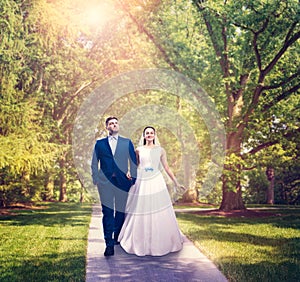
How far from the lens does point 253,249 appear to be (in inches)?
380

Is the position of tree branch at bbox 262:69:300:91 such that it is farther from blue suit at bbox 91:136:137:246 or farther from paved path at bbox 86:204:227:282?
blue suit at bbox 91:136:137:246

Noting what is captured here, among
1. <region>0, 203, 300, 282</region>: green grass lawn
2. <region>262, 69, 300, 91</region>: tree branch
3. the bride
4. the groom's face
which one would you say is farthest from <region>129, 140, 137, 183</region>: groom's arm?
<region>262, 69, 300, 91</region>: tree branch

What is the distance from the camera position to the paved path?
6.65 m

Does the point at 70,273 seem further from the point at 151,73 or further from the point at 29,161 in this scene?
the point at 151,73

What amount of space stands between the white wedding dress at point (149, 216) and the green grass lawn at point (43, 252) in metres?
1.00

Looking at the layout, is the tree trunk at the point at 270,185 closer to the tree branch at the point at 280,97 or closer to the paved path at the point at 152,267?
the tree branch at the point at 280,97

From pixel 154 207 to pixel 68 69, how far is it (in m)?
20.9

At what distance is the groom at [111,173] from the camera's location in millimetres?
8492

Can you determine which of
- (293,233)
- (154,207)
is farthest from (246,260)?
(293,233)

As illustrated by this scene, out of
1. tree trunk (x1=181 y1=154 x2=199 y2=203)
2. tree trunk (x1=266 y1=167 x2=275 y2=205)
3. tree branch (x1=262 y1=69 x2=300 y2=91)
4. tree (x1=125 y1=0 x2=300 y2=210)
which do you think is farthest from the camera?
tree trunk (x1=266 y1=167 x2=275 y2=205)

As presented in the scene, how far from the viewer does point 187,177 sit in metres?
35.0

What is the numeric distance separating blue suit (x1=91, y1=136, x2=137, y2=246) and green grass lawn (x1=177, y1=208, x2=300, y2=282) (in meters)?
1.88

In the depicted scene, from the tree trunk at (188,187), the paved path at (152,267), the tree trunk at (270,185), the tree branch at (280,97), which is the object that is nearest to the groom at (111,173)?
the paved path at (152,267)

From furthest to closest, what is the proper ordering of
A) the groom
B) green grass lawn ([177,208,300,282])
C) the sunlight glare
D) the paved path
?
the sunlight glare → the groom → green grass lawn ([177,208,300,282]) → the paved path
